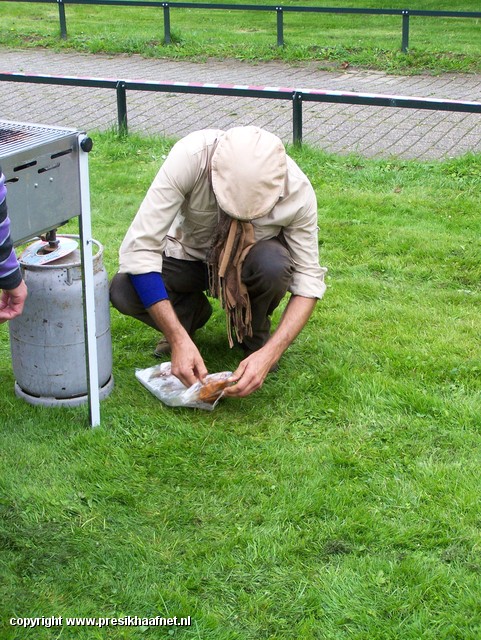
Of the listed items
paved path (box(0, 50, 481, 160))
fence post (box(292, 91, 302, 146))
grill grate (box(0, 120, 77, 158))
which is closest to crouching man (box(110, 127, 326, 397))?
grill grate (box(0, 120, 77, 158))

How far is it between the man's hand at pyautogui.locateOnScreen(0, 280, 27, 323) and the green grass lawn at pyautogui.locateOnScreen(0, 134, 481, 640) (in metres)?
0.78

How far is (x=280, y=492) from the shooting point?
3.58m

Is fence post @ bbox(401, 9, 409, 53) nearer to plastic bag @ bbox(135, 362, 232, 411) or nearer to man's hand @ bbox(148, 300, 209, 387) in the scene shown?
plastic bag @ bbox(135, 362, 232, 411)

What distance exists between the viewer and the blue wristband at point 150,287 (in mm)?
3977

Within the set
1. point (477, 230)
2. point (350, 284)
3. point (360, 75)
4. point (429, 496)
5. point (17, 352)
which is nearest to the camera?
point (429, 496)

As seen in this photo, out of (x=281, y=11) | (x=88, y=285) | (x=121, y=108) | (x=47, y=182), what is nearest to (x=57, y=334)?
(x=88, y=285)

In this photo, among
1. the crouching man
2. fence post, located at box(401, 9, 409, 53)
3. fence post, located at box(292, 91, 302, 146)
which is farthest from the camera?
fence post, located at box(401, 9, 409, 53)

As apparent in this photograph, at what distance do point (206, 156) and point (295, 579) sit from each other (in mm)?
1815

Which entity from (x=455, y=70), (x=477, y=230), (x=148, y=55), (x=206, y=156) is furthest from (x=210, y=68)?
(x=206, y=156)

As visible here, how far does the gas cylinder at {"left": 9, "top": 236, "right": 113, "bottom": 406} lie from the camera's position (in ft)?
12.8

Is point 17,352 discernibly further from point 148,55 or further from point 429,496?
Answer: point 148,55

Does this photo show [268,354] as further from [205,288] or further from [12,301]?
[12,301]

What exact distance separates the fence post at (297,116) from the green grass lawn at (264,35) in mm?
5300

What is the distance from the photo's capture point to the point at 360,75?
490 inches
